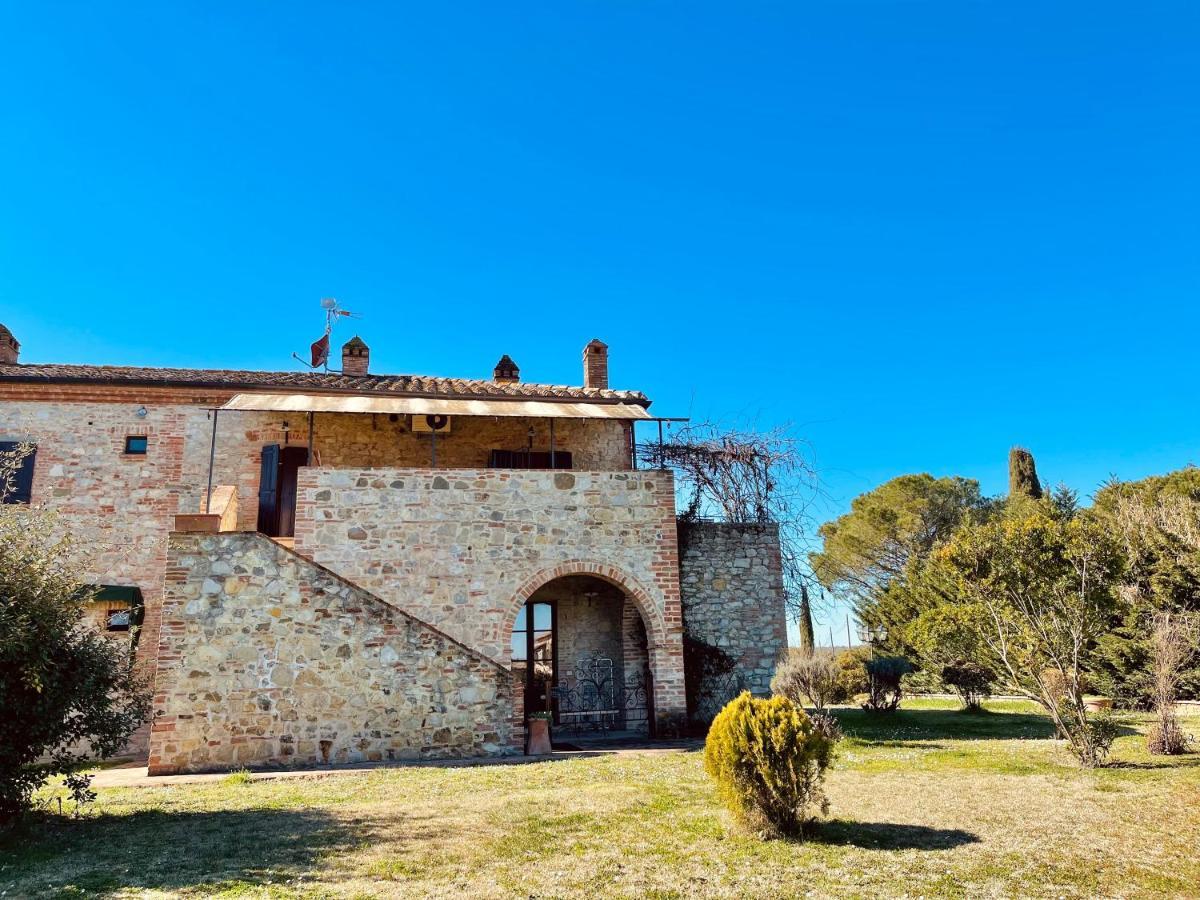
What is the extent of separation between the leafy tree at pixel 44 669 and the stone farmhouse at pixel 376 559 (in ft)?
10.9

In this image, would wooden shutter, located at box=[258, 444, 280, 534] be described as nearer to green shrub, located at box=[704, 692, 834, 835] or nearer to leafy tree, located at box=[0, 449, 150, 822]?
leafy tree, located at box=[0, 449, 150, 822]

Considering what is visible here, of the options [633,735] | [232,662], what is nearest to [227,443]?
[232,662]

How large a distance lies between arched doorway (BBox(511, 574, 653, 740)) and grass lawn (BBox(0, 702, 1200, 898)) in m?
5.20

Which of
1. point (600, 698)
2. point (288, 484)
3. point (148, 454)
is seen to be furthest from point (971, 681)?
point (148, 454)

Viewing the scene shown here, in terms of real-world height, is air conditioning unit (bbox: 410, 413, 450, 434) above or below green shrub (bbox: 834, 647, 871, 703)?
above

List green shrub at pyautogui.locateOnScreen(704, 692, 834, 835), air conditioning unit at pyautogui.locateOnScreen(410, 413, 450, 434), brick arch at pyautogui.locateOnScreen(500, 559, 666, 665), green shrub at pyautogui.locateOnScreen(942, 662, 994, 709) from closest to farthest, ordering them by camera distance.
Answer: green shrub at pyautogui.locateOnScreen(704, 692, 834, 835) < brick arch at pyautogui.locateOnScreen(500, 559, 666, 665) < air conditioning unit at pyautogui.locateOnScreen(410, 413, 450, 434) < green shrub at pyautogui.locateOnScreen(942, 662, 994, 709)

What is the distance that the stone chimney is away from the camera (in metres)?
19.3

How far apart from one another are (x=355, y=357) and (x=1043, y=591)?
46.2ft

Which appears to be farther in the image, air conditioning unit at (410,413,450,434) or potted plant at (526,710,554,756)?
air conditioning unit at (410,413,450,434)

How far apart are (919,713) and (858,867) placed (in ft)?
42.1

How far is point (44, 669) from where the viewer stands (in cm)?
664

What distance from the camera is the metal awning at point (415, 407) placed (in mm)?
13672

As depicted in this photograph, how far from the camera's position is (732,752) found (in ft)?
Answer: 20.8

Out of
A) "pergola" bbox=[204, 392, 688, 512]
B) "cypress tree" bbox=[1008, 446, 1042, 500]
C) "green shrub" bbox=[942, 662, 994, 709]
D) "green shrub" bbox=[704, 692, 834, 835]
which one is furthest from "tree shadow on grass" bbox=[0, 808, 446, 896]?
"cypress tree" bbox=[1008, 446, 1042, 500]
